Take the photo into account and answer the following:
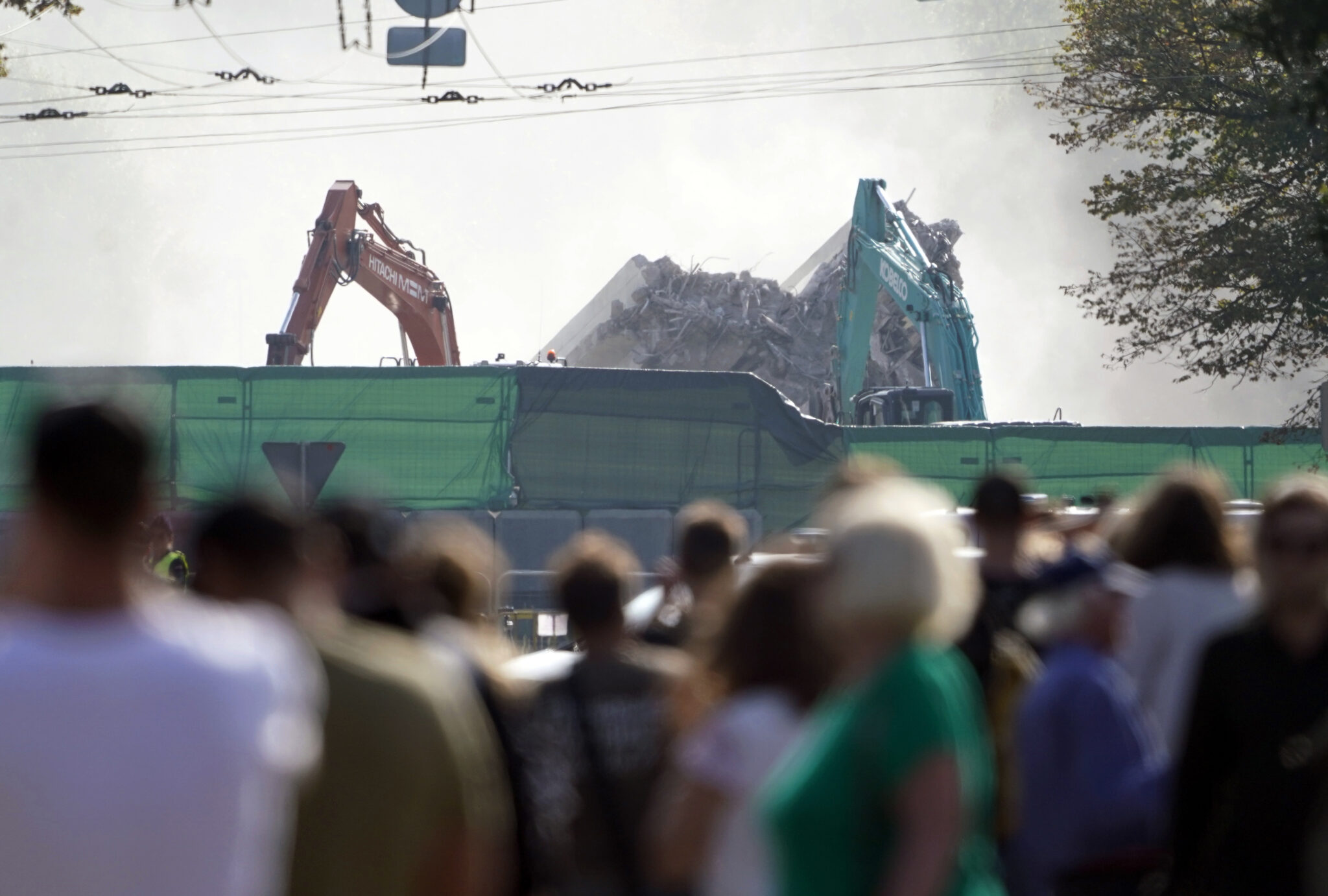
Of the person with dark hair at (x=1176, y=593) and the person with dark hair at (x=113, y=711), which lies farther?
the person with dark hair at (x=1176, y=593)

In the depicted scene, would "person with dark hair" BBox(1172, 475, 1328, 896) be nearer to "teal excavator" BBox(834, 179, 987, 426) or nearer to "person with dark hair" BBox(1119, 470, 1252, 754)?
"person with dark hair" BBox(1119, 470, 1252, 754)

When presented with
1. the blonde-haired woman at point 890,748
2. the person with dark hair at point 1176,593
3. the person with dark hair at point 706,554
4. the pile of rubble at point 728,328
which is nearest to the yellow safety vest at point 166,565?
the person with dark hair at point 706,554

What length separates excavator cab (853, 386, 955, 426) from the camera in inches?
1160

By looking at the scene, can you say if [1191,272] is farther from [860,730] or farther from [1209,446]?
[860,730]

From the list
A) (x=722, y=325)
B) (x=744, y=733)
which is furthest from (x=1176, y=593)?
(x=722, y=325)

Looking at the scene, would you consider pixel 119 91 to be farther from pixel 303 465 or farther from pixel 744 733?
pixel 744 733

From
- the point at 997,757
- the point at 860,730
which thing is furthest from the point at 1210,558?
the point at 860,730

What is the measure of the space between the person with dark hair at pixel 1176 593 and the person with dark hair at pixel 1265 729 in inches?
21.9

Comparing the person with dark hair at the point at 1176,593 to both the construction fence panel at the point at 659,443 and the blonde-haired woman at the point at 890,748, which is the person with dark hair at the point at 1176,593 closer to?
the blonde-haired woman at the point at 890,748

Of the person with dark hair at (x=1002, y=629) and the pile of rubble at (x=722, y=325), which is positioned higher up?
the pile of rubble at (x=722, y=325)

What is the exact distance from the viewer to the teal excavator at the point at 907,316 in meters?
29.8

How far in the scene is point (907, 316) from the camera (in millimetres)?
31641

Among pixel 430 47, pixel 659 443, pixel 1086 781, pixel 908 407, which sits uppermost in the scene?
pixel 430 47

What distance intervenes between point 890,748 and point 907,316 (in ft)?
96.7
